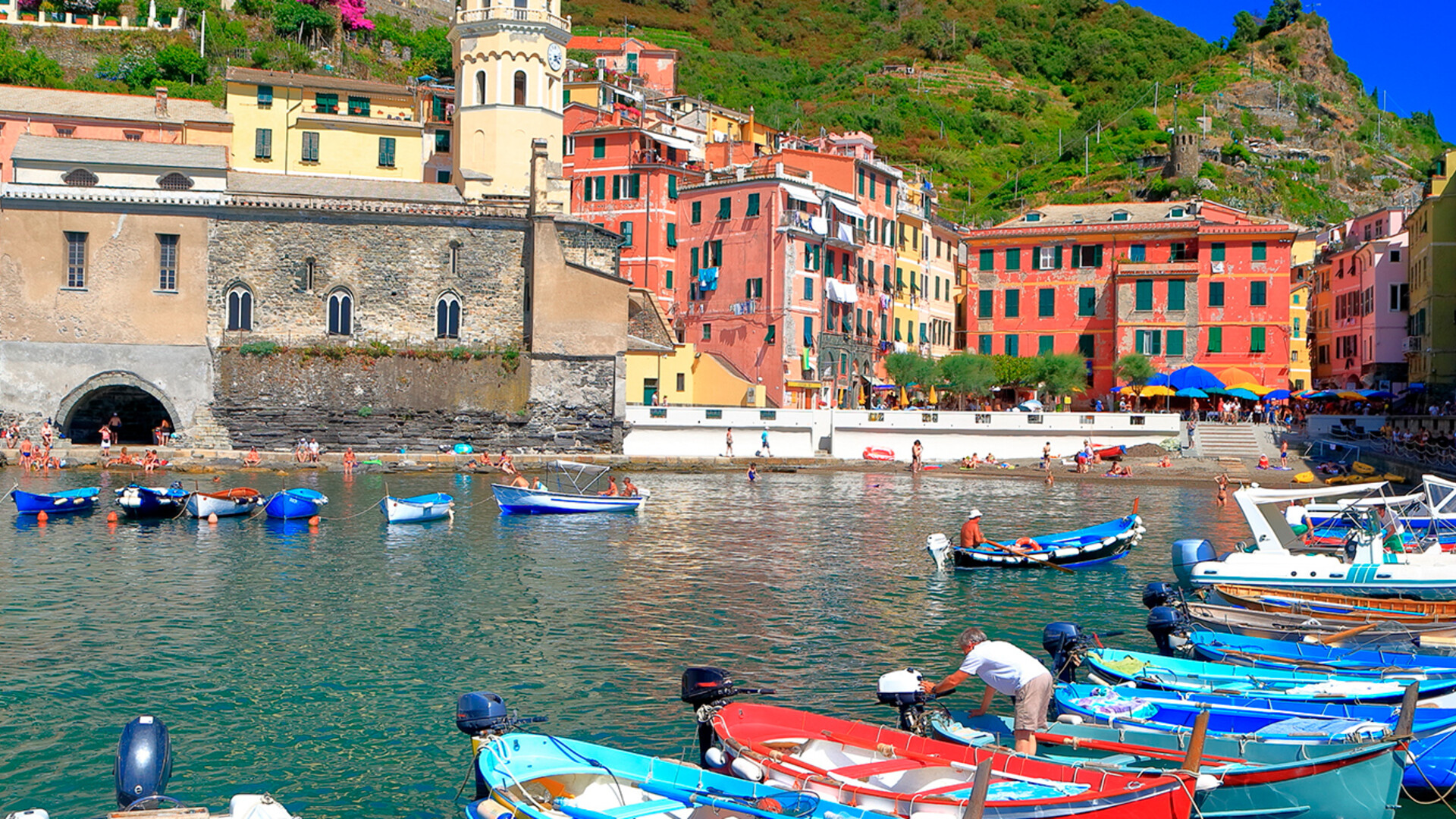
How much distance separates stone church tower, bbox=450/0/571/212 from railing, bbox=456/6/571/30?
4 cm

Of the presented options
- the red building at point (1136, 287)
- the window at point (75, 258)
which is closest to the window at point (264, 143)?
the window at point (75, 258)

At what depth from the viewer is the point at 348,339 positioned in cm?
5397

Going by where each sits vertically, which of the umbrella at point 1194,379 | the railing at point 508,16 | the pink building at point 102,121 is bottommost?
the umbrella at point 1194,379

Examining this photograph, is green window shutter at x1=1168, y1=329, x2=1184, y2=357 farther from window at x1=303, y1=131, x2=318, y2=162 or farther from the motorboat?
window at x1=303, y1=131, x2=318, y2=162

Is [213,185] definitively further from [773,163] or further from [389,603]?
[389,603]

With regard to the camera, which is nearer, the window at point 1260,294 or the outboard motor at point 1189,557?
the outboard motor at point 1189,557

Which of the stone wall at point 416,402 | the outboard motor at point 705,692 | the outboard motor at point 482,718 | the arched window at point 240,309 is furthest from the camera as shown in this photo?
the arched window at point 240,309

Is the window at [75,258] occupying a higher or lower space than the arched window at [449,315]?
higher

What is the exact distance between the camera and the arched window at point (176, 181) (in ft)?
177

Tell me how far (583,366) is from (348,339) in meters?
10.1

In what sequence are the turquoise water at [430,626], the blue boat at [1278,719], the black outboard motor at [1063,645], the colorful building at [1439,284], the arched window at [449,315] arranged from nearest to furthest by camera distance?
the blue boat at [1278,719] → the turquoise water at [430,626] → the black outboard motor at [1063,645] → the arched window at [449,315] → the colorful building at [1439,284]

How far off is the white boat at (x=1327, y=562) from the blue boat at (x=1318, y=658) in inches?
196

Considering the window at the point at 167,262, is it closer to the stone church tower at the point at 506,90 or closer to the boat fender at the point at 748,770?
the stone church tower at the point at 506,90

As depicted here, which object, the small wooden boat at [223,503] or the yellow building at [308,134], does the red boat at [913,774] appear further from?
the yellow building at [308,134]
